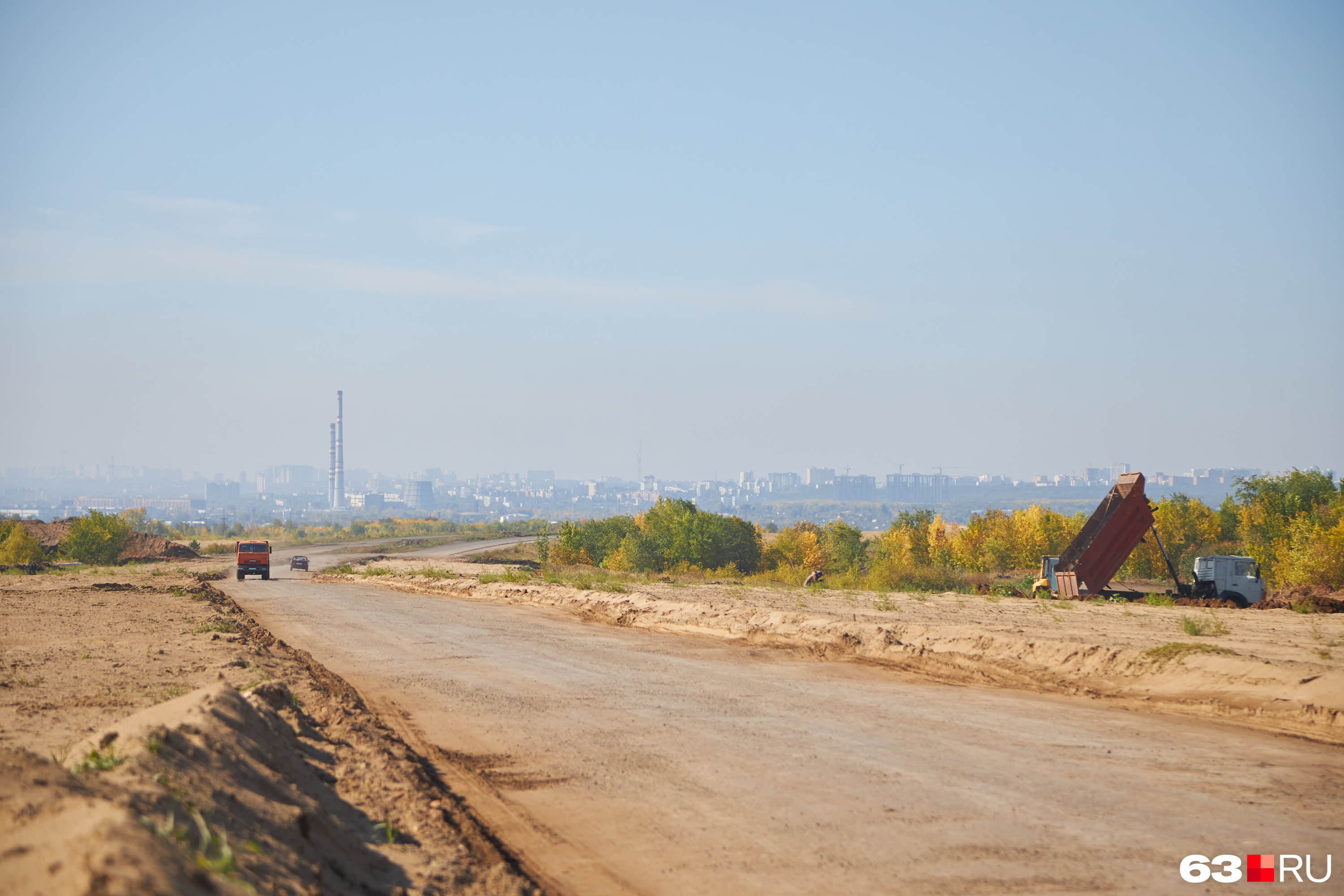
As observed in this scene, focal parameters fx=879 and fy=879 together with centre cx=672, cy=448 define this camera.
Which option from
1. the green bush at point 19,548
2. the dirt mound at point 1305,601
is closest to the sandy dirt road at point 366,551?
the green bush at point 19,548

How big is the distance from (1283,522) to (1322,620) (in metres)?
36.5

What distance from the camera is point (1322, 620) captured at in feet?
82.3

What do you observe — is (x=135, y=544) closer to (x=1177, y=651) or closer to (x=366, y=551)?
(x=366, y=551)

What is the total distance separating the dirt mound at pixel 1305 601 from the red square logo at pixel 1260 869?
1002 inches

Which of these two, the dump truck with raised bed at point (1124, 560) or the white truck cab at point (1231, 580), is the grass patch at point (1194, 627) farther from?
the white truck cab at point (1231, 580)

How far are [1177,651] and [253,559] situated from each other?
51124 mm

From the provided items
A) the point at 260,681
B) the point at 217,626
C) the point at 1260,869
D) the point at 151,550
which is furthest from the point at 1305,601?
the point at 151,550

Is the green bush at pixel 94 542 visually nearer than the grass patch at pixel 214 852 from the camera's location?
No

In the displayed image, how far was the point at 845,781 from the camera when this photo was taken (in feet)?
32.1

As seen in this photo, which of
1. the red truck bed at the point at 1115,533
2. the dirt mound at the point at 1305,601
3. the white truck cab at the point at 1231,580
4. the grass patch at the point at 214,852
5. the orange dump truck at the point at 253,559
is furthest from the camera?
the orange dump truck at the point at 253,559

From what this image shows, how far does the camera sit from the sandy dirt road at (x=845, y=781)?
7469 mm

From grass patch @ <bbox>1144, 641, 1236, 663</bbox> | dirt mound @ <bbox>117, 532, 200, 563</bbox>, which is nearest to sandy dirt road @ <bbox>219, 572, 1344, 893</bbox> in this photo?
grass patch @ <bbox>1144, 641, 1236, 663</bbox>

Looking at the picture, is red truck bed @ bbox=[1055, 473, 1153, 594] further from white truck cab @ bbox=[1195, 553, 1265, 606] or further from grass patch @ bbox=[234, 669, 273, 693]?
grass patch @ bbox=[234, 669, 273, 693]

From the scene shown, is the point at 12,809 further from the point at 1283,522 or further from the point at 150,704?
the point at 1283,522
